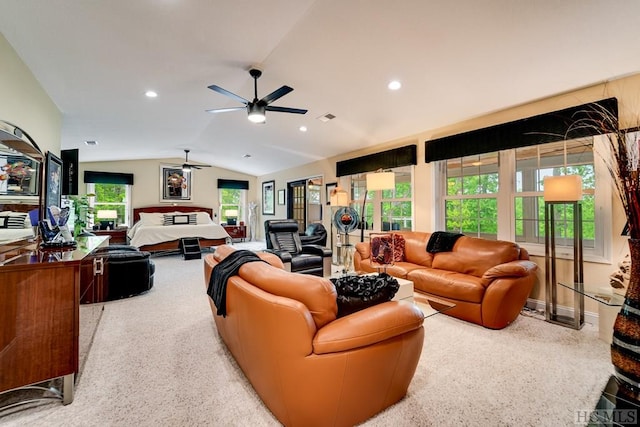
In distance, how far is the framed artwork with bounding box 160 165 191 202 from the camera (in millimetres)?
9062

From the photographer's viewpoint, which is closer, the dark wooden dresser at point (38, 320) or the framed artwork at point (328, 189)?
the dark wooden dresser at point (38, 320)

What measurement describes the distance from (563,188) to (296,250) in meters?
3.70

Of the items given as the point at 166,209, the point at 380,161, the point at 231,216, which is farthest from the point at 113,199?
the point at 380,161

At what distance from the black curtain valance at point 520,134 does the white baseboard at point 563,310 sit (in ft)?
6.23

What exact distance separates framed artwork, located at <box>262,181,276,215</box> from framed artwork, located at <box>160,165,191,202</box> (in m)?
2.54

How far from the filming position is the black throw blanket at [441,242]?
3758 millimetres

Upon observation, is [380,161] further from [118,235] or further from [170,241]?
[118,235]

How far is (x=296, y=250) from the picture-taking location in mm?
4934

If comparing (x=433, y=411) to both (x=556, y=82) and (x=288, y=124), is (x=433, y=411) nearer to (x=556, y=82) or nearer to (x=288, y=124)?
(x=556, y=82)

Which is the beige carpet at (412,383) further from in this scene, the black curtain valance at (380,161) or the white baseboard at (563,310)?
the black curtain valance at (380,161)

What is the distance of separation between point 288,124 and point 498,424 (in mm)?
5124

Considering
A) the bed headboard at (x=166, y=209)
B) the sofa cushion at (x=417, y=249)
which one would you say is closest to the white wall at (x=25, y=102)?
the sofa cushion at (x=417, y=249)

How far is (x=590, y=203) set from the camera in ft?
10.1

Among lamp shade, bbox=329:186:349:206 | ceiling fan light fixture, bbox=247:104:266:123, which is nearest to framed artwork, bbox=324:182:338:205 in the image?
lamp shade, bbox=329:186:349:206
